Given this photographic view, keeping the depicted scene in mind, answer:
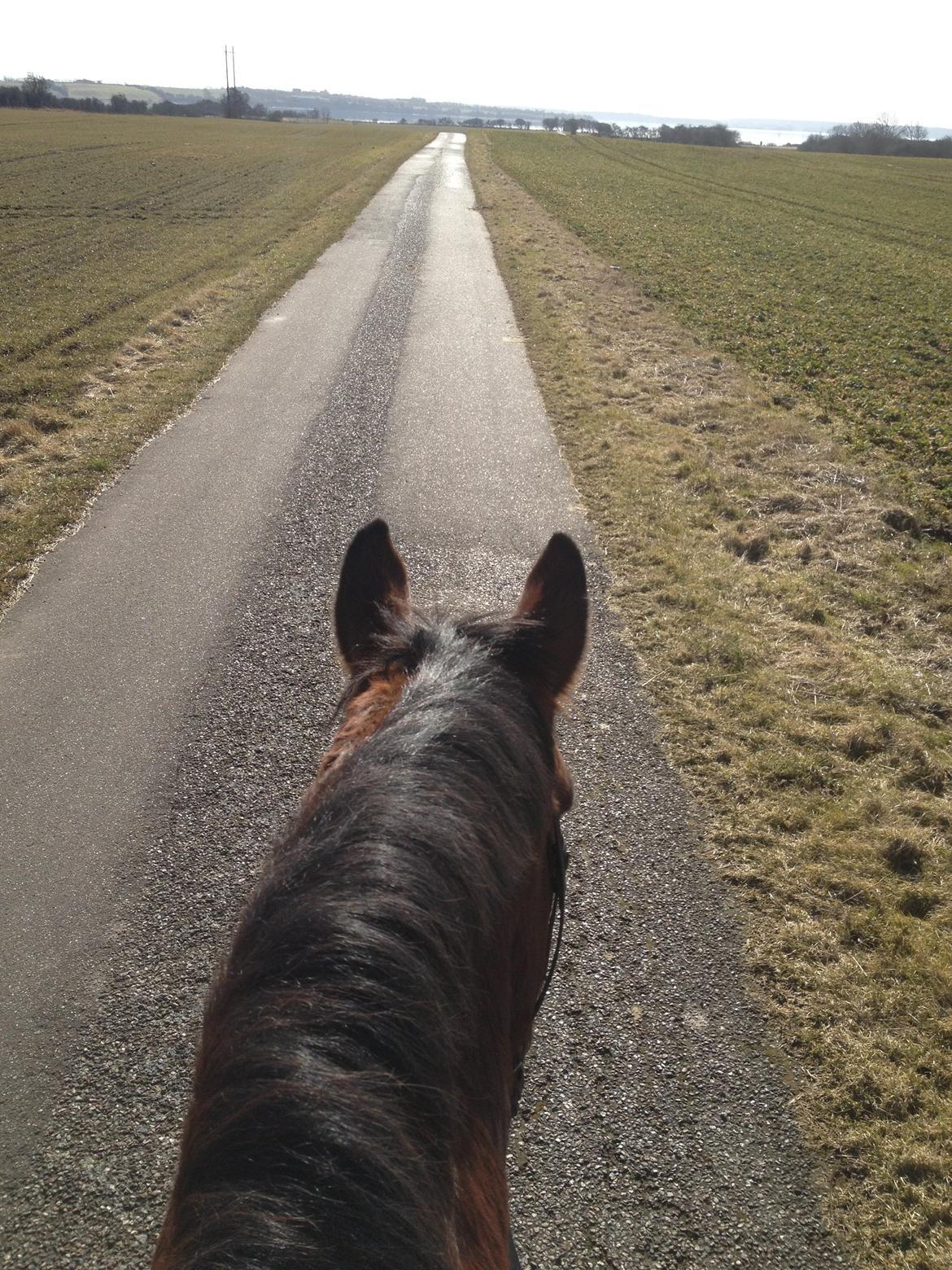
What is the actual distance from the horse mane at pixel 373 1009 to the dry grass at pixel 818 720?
2.19m

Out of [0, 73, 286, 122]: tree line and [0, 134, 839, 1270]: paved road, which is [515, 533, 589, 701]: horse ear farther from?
[0, 73, 286, 122]: tree line

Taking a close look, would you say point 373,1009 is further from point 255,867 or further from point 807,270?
point 807,270

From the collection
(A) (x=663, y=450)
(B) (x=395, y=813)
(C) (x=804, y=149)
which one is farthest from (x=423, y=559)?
(C) (x=804, y=149)

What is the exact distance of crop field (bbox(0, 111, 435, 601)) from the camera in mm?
8656

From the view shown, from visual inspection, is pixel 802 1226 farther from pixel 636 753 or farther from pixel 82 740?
pixel 82 740

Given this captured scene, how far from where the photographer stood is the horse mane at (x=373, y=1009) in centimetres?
97

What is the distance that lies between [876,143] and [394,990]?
122 metres

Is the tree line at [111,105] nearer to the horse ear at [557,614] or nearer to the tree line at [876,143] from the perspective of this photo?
the tree line at [876,143]

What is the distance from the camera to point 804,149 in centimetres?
9775

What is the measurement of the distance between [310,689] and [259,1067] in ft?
13.7

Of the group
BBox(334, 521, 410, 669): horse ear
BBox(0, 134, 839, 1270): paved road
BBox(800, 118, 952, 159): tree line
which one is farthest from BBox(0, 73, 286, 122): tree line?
BBox(334, 521, 410, 669): horse ear

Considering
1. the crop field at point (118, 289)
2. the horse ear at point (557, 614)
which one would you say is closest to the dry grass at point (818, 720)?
the horse ear at point (557, 614)

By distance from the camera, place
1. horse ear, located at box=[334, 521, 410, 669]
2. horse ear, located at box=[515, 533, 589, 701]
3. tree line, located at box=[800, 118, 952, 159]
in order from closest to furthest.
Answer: horse ear, located at box=[515, 533, 589, 701]
horse ear, located at box=[334, 521, 410, 669]
tree line, located at box=[800, 118, 952, 159]

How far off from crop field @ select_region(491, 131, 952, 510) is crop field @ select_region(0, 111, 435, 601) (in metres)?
8.45
